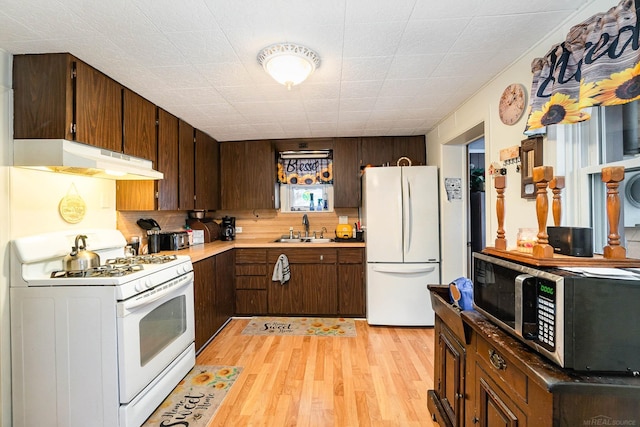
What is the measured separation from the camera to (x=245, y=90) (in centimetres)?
223

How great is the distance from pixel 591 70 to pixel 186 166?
3190 mm

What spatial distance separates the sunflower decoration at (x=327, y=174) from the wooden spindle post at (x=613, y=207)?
3132 millimetres

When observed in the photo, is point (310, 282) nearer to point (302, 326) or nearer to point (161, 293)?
point (302, 326)

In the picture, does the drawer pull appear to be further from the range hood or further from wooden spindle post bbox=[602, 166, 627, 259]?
the range hood

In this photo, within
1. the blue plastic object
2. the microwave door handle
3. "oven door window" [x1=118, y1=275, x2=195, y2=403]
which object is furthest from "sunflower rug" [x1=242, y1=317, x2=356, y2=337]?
the microwave door handle

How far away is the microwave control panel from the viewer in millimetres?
859

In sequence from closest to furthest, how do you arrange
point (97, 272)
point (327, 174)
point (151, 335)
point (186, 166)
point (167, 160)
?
point (97, 272) → point (151, 335) → point (167, 160) → point (186, 166) → point (327, 174)

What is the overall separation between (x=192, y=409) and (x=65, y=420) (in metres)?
0.69

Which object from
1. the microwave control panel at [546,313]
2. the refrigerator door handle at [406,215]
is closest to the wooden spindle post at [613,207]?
the microwave control panel at [546,313]

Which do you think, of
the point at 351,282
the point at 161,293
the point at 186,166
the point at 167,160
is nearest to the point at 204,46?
the point at 167,160

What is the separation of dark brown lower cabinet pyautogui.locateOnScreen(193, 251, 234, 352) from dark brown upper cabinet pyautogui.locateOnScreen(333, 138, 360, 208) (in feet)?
5.20

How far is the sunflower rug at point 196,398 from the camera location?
182 cm

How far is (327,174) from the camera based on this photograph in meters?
3.97

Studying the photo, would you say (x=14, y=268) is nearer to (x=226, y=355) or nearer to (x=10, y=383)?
(x=10, y=383)
